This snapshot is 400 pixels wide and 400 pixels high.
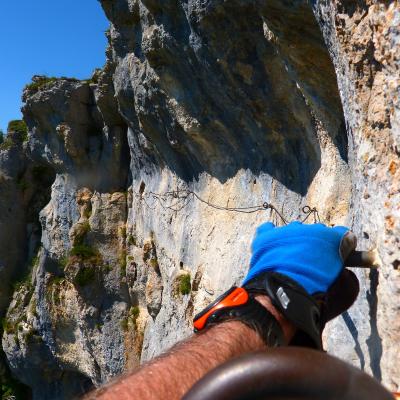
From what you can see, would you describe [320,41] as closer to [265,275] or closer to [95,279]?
[265,275]

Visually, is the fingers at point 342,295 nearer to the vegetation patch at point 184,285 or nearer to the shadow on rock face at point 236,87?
the shadow on rock face at point 236,87

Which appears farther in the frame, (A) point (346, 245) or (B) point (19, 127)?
(B) point (19, 127)

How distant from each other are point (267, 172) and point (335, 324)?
3.66 meters

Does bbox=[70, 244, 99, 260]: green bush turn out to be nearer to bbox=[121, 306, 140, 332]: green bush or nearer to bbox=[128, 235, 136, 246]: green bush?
bbox=[128, 235, 136, 246]: green bush

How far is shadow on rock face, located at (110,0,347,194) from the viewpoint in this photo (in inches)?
179

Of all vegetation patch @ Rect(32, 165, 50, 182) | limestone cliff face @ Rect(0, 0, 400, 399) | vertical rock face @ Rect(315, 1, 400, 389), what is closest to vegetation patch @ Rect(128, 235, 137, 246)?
limestone cliff face @ Rect(0, 0, 400, 399)

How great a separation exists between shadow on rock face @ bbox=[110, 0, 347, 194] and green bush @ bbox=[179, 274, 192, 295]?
7.24 feet

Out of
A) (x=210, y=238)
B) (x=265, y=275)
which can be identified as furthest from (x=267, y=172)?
(x=265, y=275)

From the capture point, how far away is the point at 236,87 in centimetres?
647

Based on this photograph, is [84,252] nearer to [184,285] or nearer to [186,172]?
[184,285]

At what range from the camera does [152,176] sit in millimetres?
12164

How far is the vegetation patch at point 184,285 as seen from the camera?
9438 mm

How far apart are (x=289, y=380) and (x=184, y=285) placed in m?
8.69

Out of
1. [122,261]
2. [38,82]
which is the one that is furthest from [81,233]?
[38,82]
